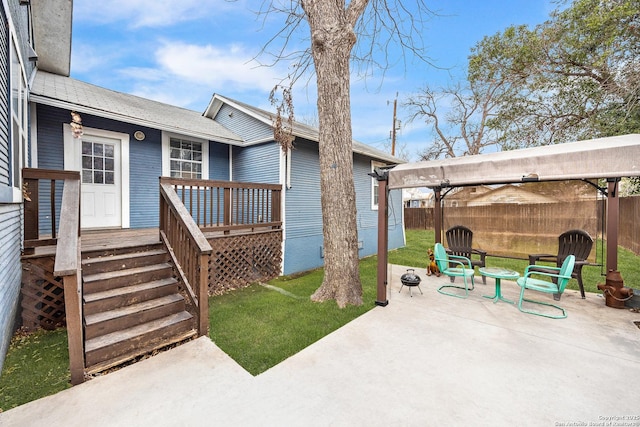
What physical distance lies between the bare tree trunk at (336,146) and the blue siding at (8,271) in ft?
11.5

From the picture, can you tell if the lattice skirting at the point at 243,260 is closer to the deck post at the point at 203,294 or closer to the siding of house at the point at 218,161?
the deck post at the point at 203,294

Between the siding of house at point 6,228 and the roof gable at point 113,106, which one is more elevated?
the roof gable at point 113,106

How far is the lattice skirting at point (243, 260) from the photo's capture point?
16.7 feet

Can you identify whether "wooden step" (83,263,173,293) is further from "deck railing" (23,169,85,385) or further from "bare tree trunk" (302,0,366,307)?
"bare tree trunk" (302,0,366,307)

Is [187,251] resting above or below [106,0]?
below

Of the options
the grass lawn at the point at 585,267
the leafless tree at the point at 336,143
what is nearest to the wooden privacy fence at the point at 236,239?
the leafless tree at the point at 336,143

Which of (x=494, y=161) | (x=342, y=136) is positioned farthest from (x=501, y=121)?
(x=342, y=136)

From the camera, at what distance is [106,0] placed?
6395 mm

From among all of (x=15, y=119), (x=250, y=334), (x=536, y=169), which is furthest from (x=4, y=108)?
(x=536, y=169)

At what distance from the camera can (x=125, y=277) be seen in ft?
11.0

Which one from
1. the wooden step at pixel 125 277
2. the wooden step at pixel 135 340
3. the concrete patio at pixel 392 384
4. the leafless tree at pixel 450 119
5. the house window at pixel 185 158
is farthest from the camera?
the leafless tree at pixel 450 119

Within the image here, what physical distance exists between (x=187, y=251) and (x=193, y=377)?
5.08 ft

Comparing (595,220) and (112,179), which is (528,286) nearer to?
(595,220)

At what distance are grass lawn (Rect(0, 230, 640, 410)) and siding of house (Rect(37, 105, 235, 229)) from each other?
2.88 meters
